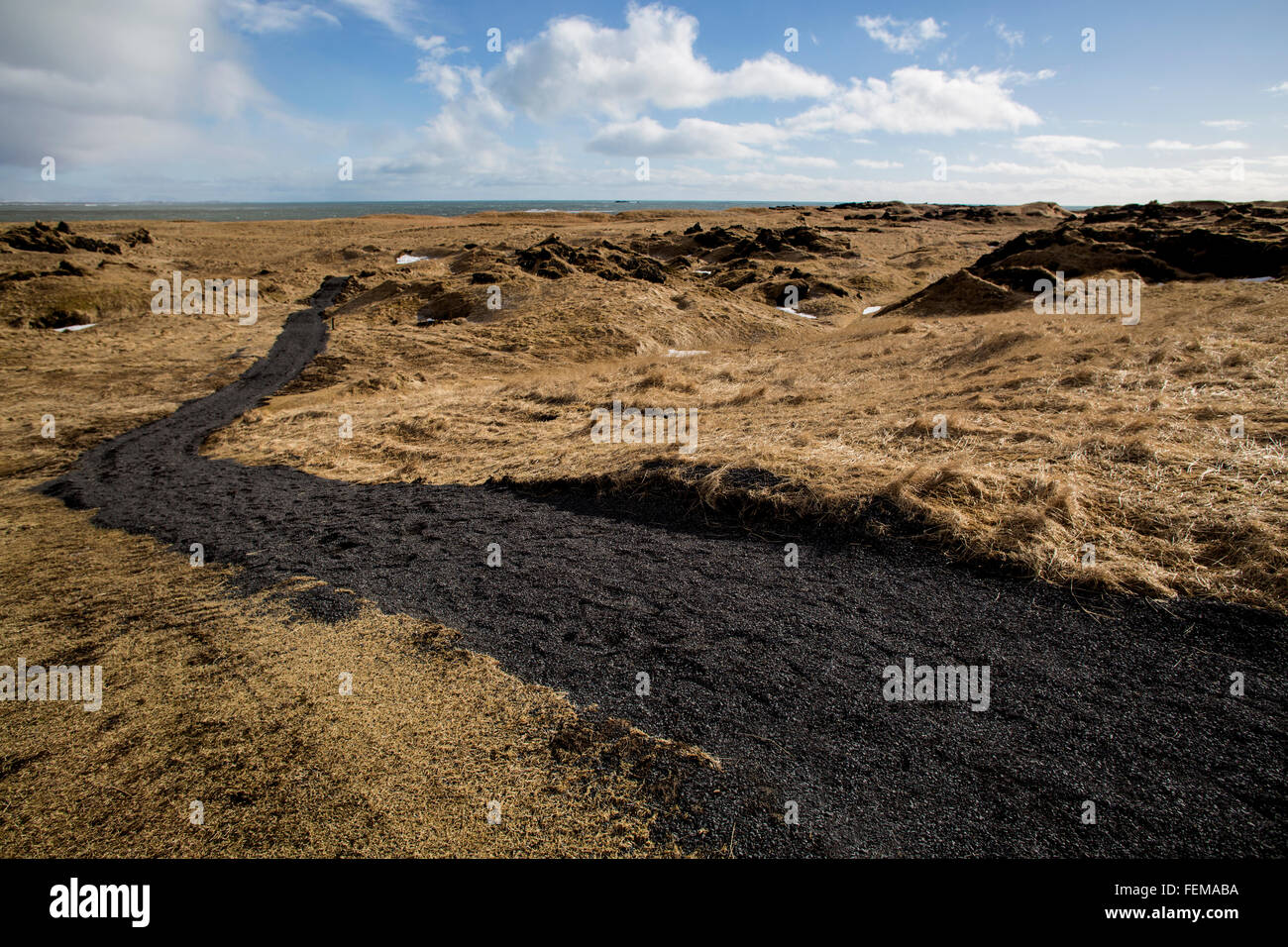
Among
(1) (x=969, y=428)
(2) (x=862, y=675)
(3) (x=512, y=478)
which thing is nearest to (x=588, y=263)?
(3) (x=512, y=478)

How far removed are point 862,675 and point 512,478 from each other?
23.2 ft

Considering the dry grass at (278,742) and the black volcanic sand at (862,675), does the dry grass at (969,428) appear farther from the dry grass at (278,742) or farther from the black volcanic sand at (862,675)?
the dry grass at (278,742)

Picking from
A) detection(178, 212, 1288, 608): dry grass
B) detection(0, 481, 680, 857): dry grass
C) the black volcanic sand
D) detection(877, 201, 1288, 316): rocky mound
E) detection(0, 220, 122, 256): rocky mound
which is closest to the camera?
the black volcanic sand

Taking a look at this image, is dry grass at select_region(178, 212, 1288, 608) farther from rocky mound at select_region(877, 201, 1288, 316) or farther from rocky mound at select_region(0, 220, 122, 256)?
rocky mound at select_region(0, 220, 122, 256)

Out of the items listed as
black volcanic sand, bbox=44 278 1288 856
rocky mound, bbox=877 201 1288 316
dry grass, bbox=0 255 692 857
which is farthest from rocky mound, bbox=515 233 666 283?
dry grass, bbox=0 255 692 857

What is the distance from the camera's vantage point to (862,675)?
4.71 metres

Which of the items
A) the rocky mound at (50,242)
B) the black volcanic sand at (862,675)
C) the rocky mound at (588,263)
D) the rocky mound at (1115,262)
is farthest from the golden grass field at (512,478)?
the rocky mound at (50,242)

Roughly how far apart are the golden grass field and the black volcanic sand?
0.44 metres

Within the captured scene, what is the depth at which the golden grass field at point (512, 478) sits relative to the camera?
3.89 metres

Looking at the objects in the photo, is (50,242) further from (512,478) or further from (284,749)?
(284,749)

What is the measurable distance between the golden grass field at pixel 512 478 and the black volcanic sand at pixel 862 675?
44cm

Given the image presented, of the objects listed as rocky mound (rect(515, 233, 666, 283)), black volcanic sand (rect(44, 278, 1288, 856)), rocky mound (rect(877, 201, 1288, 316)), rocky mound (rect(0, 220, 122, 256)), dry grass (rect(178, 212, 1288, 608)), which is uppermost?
rocky mound (rect(0, 220, 122, 256))

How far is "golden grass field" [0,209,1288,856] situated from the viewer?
3891 millimetres

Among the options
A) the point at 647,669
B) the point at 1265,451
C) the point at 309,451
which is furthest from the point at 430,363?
the point at 1265,451
